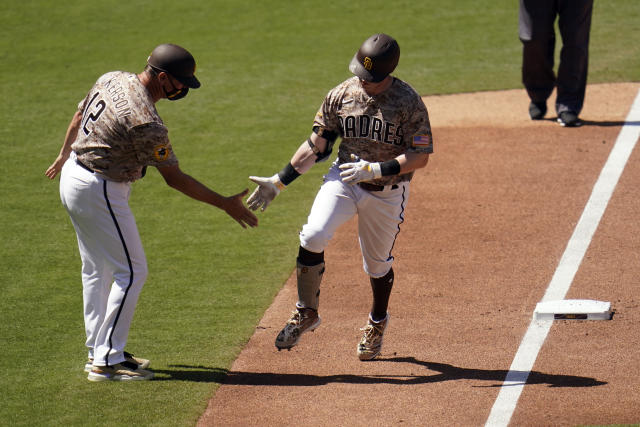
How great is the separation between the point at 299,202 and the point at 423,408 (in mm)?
A: 3987

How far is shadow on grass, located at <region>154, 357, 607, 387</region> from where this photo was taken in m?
5.80

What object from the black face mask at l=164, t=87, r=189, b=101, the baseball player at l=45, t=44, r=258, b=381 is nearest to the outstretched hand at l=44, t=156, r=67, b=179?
the baseball player at l=45, t=44, r=258, b=381

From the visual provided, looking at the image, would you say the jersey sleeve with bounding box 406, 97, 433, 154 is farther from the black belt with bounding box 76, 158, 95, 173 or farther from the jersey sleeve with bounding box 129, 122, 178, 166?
the black belt with bounding box 76, 158, 95, 173

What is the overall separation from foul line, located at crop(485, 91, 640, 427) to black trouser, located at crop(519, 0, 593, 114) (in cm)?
73

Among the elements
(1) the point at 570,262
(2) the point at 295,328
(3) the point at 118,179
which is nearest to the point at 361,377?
(2) the point at 295,328

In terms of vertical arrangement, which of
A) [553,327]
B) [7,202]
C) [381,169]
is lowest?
[7,202]

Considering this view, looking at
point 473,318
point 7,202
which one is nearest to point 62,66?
point 7,202

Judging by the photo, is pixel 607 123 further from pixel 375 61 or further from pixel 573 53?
pixel 375 61

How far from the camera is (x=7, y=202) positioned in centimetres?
920

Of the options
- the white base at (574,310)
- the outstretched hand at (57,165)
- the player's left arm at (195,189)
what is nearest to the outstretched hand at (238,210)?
the player's left arm at (195,189)

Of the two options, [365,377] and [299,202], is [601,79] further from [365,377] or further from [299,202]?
[365,377]

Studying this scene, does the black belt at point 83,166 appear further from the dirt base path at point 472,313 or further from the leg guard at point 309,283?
the dirt base path at point 472,313

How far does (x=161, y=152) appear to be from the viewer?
18.5 feet

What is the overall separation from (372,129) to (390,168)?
300 millimetres
